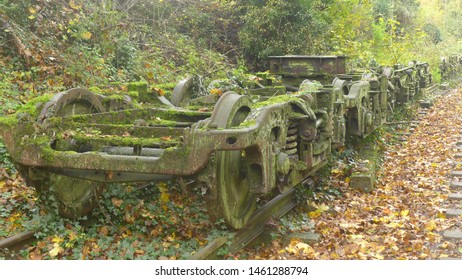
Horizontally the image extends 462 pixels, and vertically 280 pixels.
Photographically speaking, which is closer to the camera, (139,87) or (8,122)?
(8,122)

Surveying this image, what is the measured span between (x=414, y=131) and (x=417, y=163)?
157 inches

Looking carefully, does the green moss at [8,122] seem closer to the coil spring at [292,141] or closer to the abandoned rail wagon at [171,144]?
the abandoned rail wagon at [171,144]

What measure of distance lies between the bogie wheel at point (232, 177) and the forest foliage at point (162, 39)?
3.90m

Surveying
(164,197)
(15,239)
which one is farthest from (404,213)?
(15,239)

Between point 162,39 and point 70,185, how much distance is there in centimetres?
974

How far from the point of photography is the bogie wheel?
503 cm

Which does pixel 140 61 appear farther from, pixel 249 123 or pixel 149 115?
pixel 249 123

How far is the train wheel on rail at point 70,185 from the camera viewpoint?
5.52m

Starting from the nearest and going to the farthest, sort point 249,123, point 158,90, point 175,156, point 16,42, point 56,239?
point 175,156
point 249,123
point 56,239
point 158,90
point 16,42

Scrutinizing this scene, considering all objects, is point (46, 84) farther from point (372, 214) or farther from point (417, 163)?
point (417, 163)

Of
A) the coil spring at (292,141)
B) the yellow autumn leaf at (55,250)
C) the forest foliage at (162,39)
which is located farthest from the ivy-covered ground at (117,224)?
the forest foliage at (162,39)

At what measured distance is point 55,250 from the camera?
16.1 ft

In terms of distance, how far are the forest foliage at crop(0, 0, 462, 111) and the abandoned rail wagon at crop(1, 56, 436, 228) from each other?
7.99ft

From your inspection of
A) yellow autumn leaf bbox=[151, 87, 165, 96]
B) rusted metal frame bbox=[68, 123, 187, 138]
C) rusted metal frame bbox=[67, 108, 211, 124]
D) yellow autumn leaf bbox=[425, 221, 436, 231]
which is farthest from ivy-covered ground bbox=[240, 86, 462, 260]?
yellow autumn leaf bbox=[151, 87, 165, 96]
